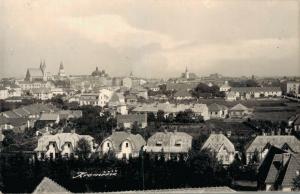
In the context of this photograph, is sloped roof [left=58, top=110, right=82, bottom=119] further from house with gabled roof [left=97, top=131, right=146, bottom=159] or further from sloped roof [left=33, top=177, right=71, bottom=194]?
sloped roof [left=33, top=177, right=71, bottom=194]

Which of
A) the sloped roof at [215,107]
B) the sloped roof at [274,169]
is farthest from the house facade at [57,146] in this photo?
the sloped roof at [274,169]

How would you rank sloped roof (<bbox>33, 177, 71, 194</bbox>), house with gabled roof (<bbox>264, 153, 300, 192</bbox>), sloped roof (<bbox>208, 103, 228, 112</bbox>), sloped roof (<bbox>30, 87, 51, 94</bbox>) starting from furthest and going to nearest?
sloped roof (<bbox>30, 87, 51, 94</bbox>) → sloped roof (<bbox>208, 103, 228, 112</bbox>) → house with gabled roof (<bbox>264, 153, 300, 192</bbox>) → sloped roof (<bbox>33, 177, 71, 194</bbox>)

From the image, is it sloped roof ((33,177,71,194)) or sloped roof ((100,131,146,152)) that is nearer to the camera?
sloped roof ((33,177,71,194))

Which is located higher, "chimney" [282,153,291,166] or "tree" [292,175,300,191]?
"chimney" [282,153,291,166]

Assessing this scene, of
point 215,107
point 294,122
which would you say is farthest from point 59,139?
point 294,122

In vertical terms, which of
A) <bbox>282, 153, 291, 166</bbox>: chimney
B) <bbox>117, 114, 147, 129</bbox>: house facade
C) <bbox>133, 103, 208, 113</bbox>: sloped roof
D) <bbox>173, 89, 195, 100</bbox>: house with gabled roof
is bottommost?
<bbox>282, 153, 291, 166</bbox>: chimney

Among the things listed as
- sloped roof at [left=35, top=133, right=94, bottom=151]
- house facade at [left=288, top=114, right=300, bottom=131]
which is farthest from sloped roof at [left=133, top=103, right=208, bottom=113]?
house facade at [left=288, top=114, right=300, bottom=131]

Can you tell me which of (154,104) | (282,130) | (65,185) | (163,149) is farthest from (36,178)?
(282,130)

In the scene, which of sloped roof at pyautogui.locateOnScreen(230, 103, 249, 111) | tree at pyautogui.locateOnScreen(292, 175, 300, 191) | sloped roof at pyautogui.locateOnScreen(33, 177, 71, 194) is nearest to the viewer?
sloped roof at pyautogui.locateOnScreen(33, 177, 71, 194)
